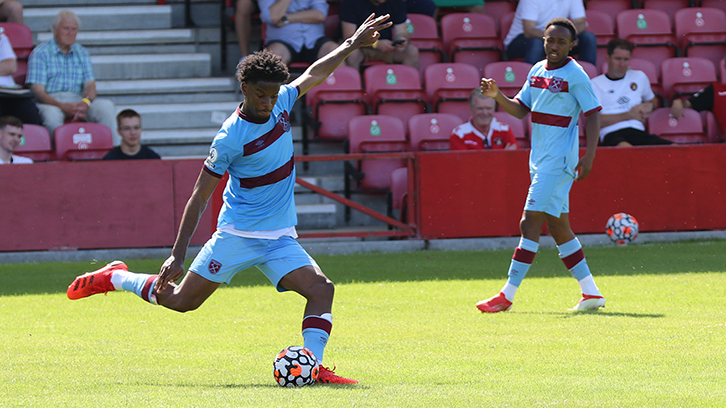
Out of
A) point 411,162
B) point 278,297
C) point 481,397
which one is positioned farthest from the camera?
point 411,162

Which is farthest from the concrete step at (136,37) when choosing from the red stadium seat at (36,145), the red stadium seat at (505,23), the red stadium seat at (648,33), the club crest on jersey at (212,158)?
the club crest on jersey at (212,158)

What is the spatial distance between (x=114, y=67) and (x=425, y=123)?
549 cm

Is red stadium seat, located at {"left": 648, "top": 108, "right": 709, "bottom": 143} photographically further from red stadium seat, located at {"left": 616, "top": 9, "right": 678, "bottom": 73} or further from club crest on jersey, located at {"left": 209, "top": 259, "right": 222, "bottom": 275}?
club crest on jersey, located at {"left": 209, "top": 259, "right": 222, "bottom": 275}

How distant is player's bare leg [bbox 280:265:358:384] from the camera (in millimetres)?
5016

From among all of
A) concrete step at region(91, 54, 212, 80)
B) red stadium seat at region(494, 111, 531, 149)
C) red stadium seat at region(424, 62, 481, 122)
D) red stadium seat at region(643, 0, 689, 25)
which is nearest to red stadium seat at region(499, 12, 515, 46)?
red stadium seat at region(424, 62, 481, 122)

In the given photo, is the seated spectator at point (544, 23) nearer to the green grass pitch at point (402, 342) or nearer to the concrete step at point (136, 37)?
the green grass pitch at point (402, 342)

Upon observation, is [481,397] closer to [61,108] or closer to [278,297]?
[278,297]

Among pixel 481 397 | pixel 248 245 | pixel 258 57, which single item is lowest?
pixel 481 397

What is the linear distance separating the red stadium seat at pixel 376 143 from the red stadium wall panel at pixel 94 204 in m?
2.23

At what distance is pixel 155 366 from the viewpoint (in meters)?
5.46

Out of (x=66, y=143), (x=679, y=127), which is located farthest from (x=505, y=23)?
(x=66, y=143)

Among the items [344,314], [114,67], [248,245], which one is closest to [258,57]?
[248,245]

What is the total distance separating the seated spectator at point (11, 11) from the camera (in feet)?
45.8

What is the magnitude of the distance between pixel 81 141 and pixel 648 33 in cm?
895
